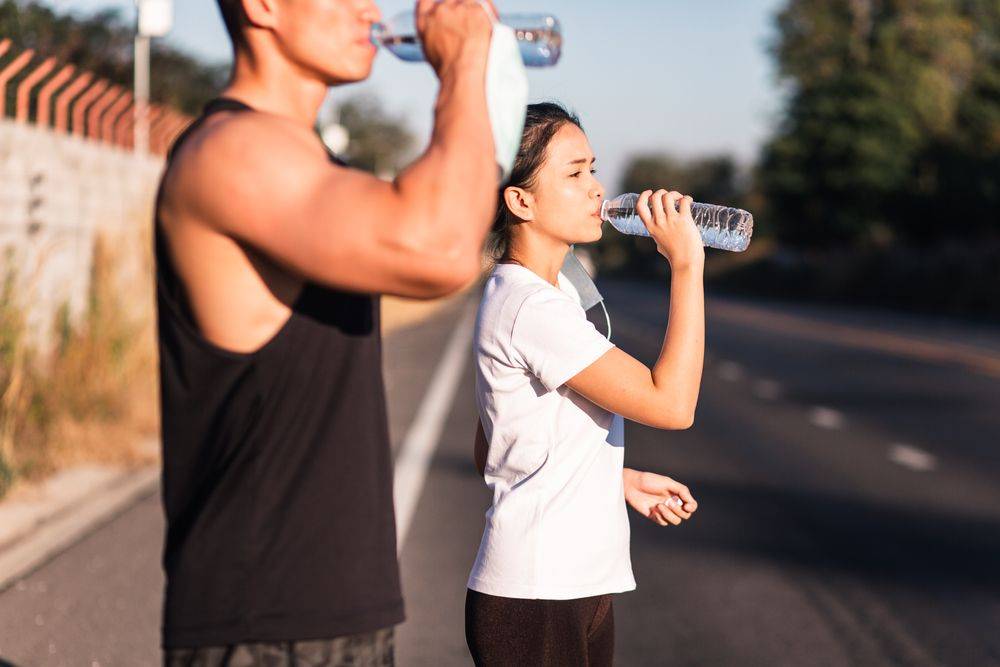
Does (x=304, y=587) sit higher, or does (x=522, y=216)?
(x=522, y=216)

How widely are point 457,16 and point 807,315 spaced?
41.9 meters

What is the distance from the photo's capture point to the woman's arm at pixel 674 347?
243 cm

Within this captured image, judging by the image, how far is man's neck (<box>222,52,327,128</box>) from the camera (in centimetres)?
196

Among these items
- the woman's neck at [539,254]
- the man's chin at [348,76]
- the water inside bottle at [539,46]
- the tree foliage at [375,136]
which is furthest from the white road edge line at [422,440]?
the tree foliage at [375,136]

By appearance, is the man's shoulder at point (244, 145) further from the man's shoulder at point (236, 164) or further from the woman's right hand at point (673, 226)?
the woman's right hand at point (673, 226)

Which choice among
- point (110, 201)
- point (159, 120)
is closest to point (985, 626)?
point (110, 201)

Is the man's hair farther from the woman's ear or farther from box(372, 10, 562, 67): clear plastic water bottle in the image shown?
the woman's ear

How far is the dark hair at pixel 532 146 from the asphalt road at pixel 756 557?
3.23 meters

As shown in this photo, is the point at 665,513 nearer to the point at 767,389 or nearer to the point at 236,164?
the point at 236,164

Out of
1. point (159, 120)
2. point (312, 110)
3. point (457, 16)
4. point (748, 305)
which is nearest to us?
point (457, 16)

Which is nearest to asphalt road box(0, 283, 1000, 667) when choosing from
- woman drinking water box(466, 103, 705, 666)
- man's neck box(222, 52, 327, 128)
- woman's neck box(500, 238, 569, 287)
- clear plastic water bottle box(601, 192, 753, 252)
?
woman drinking water box(466, 103, 705, 666)

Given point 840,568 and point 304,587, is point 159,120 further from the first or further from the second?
point 304,587

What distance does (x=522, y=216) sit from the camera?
8.79 ft

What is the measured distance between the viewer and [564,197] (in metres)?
2.67
